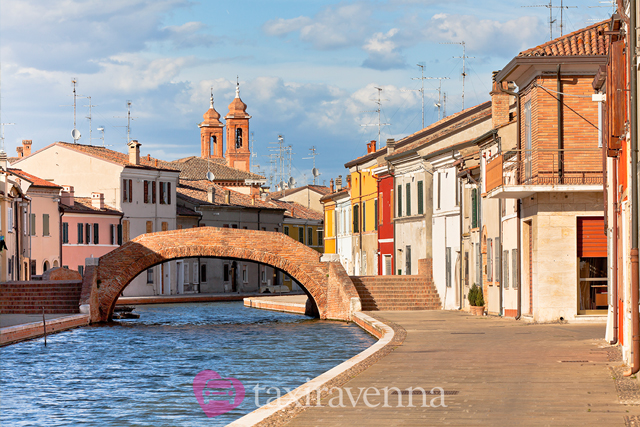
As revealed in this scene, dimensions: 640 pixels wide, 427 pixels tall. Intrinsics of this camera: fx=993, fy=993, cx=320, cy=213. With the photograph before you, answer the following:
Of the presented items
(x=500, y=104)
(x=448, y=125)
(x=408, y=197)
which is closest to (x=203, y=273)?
(x=408, y=197)

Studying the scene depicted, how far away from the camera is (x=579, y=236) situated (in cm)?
2684

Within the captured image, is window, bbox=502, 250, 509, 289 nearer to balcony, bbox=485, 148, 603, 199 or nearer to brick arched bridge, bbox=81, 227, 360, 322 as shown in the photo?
balcony, bbox=485, 148, 603, 199

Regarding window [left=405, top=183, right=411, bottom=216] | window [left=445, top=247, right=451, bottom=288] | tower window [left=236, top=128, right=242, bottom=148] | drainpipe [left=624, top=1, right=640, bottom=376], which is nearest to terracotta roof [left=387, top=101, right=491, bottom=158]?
window [left=405, top=183, right=411, bottom=216]

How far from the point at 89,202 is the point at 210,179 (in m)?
23.8

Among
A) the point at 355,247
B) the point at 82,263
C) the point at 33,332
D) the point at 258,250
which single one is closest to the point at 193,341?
the point at 33,332

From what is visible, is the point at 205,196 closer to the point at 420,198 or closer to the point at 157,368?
the point at 420,198

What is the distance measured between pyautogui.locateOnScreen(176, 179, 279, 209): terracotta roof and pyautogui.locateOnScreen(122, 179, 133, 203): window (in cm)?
809

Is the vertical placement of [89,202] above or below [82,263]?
above

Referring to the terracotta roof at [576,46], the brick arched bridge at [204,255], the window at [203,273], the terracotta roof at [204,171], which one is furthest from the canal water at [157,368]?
the terracotta roof at [204,171]

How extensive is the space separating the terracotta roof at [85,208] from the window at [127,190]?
1.19 m

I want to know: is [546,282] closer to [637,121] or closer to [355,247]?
[637,121]

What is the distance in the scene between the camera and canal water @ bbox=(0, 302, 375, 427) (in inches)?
624

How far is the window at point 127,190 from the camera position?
67.9m

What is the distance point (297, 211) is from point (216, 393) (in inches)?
2851
